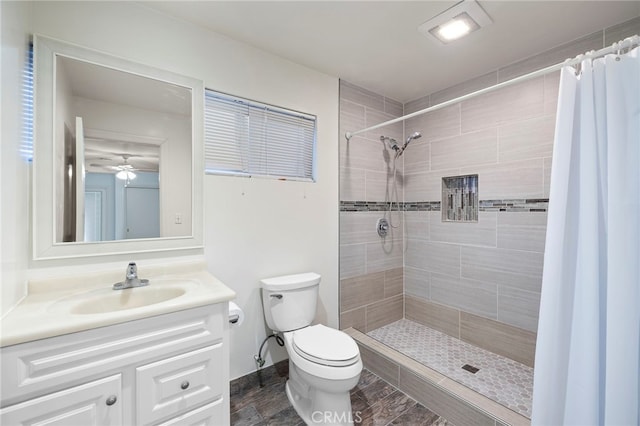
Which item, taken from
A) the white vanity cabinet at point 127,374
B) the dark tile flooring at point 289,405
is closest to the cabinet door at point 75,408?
the white vanity cabinet at point 127,374

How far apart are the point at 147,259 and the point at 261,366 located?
1060mm

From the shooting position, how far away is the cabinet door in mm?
885

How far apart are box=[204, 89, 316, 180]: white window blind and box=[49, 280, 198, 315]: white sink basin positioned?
0.73 meters

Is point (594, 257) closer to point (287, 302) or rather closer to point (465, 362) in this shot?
point (465, 362)

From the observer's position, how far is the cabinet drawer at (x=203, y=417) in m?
1.16

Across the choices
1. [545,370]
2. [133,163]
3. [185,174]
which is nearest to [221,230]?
[185,174]

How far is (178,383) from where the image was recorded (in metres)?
1.15

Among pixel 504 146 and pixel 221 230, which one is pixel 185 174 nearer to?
pixel 221 230

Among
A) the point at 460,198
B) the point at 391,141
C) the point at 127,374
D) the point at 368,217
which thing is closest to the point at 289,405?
the point at 127,374

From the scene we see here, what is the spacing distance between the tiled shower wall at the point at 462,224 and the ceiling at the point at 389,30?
0.17 m

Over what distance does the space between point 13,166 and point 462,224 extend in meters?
2.79

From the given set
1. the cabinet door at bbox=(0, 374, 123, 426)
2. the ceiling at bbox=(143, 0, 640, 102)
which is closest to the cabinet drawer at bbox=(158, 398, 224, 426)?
the cabinet door at bbox=(0, 374, 123, 426)

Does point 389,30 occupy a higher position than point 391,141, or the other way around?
point 389,30

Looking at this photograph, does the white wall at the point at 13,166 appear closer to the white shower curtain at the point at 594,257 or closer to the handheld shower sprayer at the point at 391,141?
the white shower curtain at the point at 594,257
